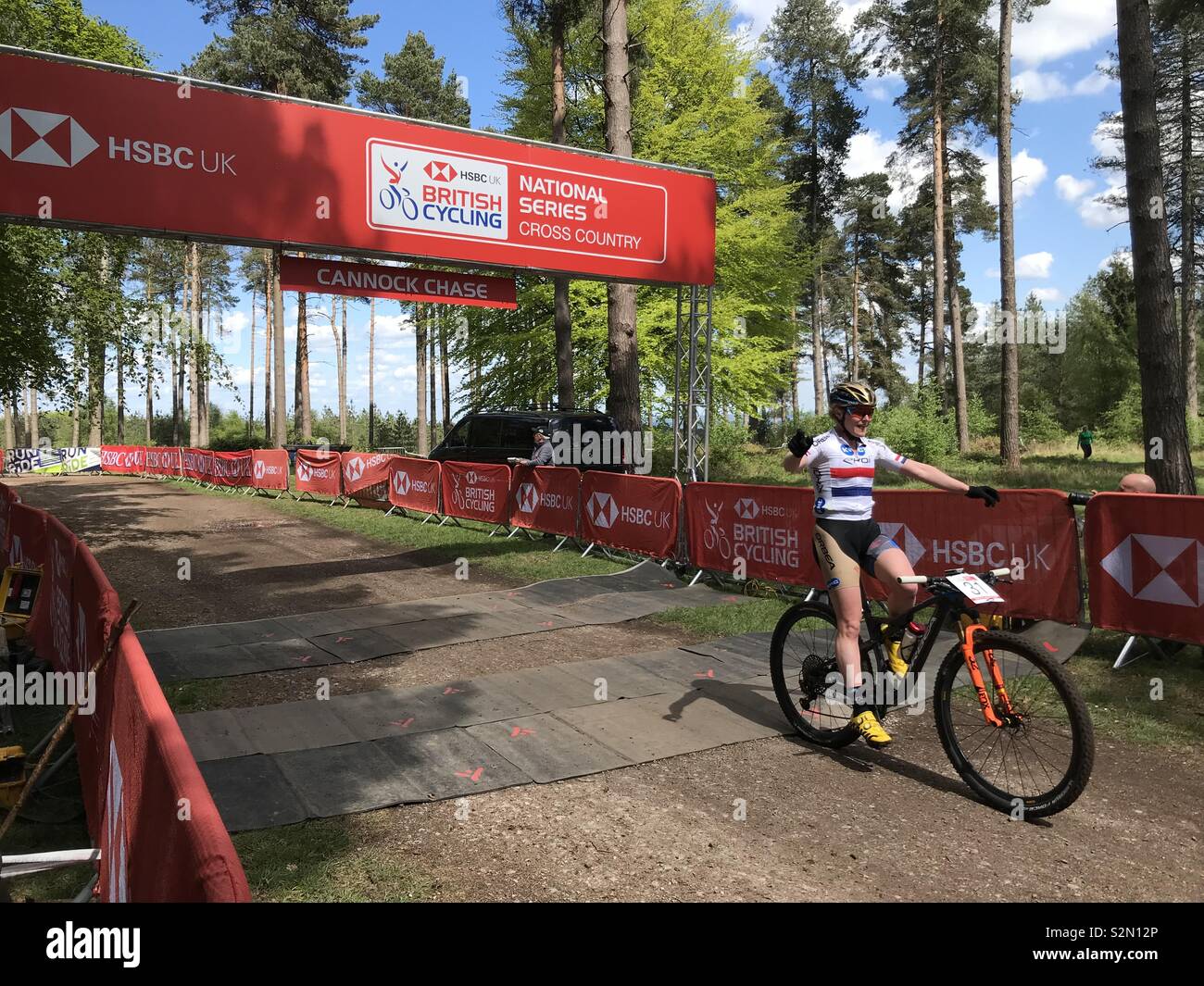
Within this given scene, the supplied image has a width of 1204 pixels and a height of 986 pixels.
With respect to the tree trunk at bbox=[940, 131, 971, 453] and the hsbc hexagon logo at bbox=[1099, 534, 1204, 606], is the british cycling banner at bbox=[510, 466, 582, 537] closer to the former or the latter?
the hsbc hexagon logo at bbox=[1099, 534, 1204, 606]

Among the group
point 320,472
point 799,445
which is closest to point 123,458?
point 320,472

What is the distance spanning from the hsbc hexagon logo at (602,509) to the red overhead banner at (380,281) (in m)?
3.45

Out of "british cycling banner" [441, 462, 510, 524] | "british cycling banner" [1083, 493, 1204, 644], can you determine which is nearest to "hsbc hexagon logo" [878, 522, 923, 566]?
"british cycling banner" [1083, 493, 1204, 644]

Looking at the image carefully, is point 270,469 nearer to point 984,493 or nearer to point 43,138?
point 43,138

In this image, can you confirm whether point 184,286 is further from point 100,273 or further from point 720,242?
point 720,242

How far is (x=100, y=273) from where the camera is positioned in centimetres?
2062

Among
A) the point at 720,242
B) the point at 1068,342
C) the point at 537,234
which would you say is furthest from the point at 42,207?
the point at 1068,342

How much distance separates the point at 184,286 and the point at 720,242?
1857 inches

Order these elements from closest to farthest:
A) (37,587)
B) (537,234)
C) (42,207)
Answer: (37,587)
(42,207)
(537,234)

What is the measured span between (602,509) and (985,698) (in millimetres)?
9114

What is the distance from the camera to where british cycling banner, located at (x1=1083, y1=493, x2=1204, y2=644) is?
254 inches

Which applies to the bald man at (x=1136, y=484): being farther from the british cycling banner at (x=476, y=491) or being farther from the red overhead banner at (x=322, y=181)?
the british cycling banner at (x=476, y=491)

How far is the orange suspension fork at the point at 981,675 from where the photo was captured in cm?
438
